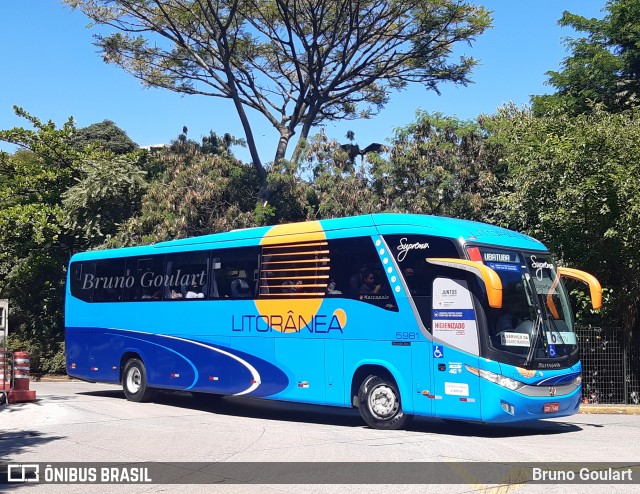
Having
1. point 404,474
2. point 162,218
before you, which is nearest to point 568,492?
point 404,474

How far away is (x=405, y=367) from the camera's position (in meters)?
12.9

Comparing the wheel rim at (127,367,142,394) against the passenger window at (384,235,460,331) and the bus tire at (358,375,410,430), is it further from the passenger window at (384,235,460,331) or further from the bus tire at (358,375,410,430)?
the passenger window at (384,235,460,331)

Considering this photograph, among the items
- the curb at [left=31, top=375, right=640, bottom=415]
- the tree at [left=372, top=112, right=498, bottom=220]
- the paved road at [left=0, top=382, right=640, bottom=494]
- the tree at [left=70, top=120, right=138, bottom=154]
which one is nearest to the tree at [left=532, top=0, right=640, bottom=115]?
the tree at [left=372, top=112, right=498, bottom=220]

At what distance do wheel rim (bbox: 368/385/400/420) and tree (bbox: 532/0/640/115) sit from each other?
13607 millimetres

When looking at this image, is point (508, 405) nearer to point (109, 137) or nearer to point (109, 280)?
point (109, 280)

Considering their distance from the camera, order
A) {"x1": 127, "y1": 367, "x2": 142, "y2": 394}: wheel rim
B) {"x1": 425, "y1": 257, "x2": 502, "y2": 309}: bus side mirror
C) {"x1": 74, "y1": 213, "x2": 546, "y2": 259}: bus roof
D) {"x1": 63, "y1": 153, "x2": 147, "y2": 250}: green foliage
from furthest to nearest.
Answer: {"x1": 63, "y1": 153, "x2": 147, "y2": 250}: green foliage
{"x1": 127, "y1": 367, "x2": 142, "y2": 394}: wheel rim
{"x1": 74, "y1": 213, "x2": 546, "y2": 259}: bus roof
{"x1": 425, "y1": 257, "x2": 502, "y2": 309}: bus side mirror

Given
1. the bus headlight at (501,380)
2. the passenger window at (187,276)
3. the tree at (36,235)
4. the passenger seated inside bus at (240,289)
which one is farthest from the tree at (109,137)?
the bus headlight at (501,380)

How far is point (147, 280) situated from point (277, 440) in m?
7.27

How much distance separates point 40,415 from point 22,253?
14462 millimetres

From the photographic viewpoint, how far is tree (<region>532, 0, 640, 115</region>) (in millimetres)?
24891

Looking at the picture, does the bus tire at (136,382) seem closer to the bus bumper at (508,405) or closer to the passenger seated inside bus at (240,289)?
the passenger seated inside bus at (240,289)

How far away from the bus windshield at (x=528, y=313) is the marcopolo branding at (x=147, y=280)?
6.88 m

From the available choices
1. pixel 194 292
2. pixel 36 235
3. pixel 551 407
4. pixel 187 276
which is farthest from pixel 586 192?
Answer: pixel 36 235

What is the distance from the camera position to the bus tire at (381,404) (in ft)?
43.1
